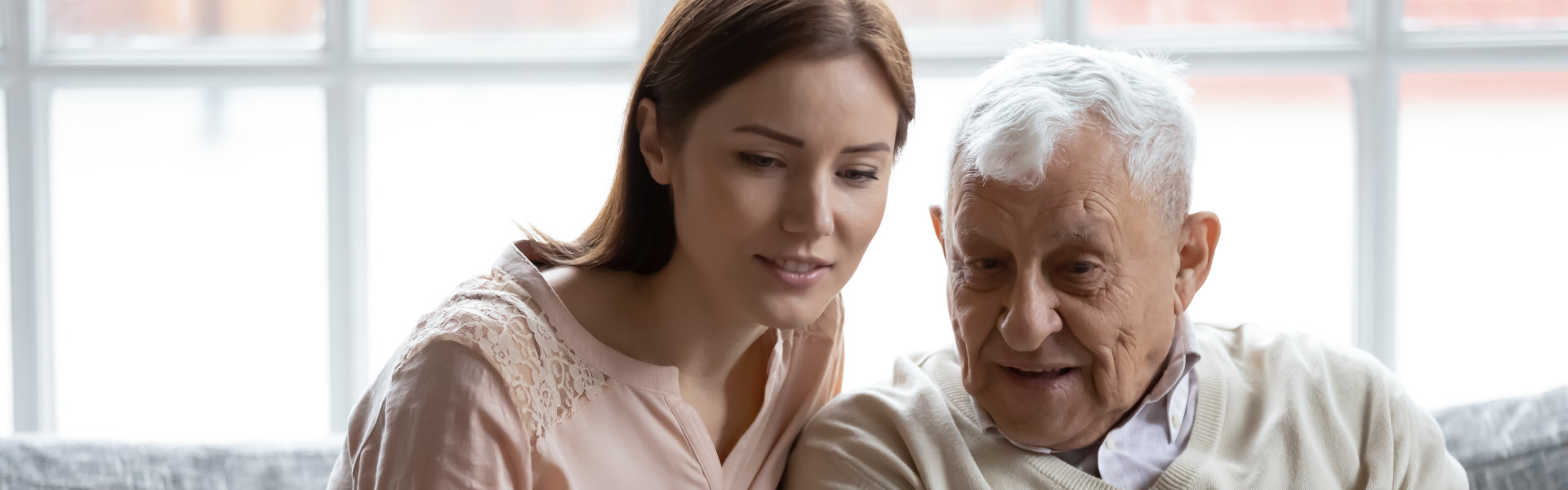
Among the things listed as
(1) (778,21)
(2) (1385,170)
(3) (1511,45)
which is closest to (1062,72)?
(1) (778,21)

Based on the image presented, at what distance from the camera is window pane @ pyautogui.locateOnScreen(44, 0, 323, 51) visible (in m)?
2.86

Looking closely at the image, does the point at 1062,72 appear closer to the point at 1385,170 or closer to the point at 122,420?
the point at 1385,170

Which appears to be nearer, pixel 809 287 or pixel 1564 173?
pixel 809 287

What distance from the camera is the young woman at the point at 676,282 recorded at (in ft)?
4.33

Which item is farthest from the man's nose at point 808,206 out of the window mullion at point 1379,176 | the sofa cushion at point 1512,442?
the window mullion at point 1379,176

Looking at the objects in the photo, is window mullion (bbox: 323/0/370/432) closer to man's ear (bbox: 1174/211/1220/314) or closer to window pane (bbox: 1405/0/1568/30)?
man's ear (bbox: 1174/211/1220/314)

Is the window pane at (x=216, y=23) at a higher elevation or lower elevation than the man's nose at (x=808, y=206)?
higher

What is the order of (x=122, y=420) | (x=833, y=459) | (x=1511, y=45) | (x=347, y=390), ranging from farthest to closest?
(x=122, y=420), (x=347, y=390), (x=1511, y=45), (x=833, y=459)

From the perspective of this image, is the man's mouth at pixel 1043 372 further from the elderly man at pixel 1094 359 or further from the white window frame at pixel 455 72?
the white window frame at pixel 455 72

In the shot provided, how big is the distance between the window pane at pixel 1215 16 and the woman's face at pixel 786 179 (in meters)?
1.61

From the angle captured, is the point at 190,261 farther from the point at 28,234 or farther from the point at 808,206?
the point at 808,206

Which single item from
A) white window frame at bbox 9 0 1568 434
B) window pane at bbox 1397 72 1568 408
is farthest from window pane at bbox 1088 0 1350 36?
window pane at bbox 1397 72 1568 408

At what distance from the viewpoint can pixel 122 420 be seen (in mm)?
3143

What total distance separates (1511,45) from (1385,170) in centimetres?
44
